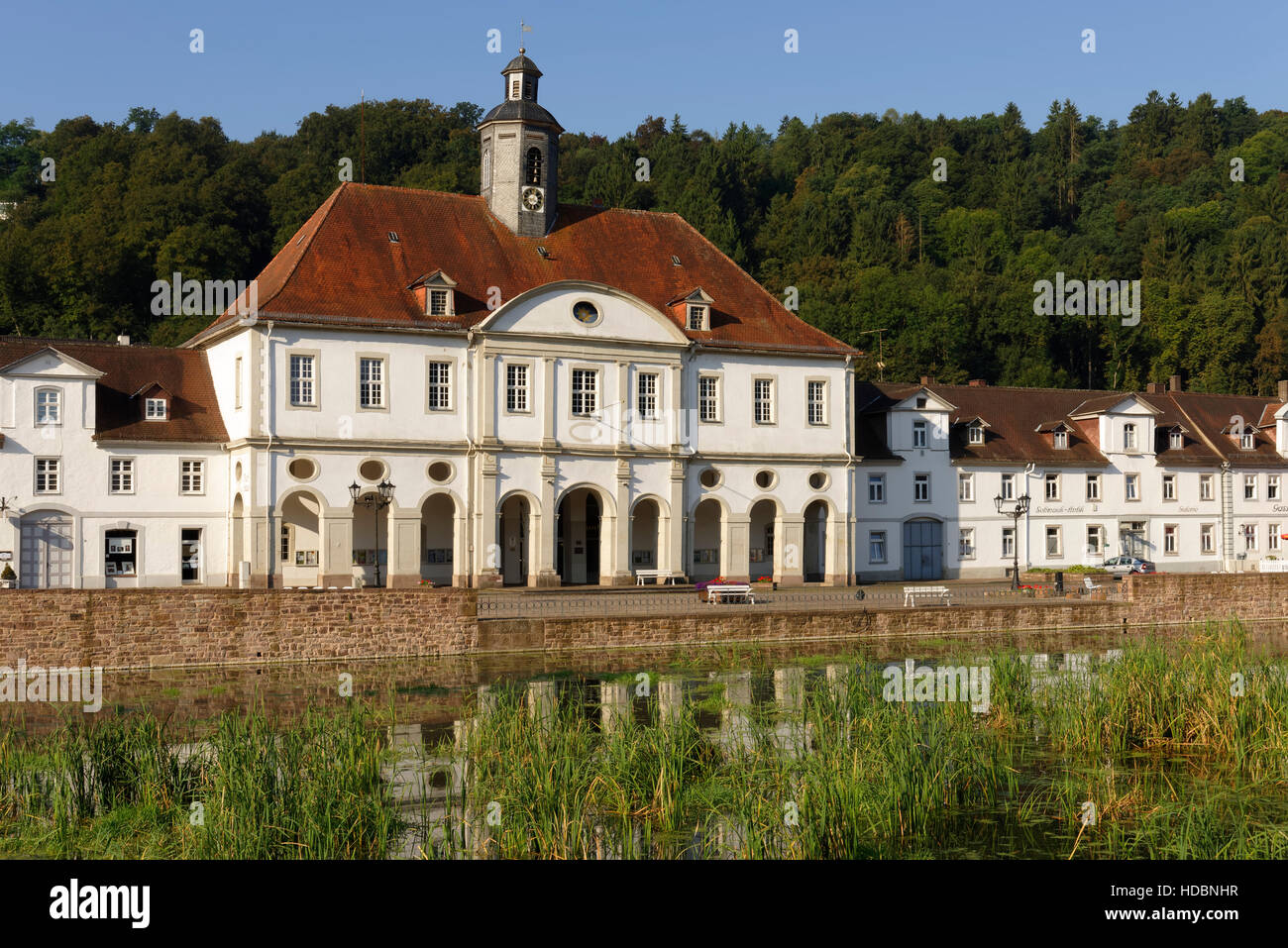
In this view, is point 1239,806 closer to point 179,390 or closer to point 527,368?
point 527,368

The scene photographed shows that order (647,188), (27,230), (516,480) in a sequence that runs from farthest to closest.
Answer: (647,188)
(27,230)
(516,480)

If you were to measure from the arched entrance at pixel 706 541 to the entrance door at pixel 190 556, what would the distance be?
16864mm

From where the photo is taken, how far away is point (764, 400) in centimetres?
4931

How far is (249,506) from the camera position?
41500 mm

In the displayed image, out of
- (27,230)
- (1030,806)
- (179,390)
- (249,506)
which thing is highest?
(27,230)

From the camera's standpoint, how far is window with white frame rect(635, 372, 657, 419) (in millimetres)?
46847

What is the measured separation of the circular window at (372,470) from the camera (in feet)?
141

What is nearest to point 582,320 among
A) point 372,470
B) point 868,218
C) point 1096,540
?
point 372,470

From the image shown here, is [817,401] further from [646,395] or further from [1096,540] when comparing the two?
[1096,540]

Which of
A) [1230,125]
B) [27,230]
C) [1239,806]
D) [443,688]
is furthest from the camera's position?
[1230,125]

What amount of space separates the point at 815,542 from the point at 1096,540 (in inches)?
494

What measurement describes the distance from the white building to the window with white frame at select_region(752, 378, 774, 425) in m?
0.08
